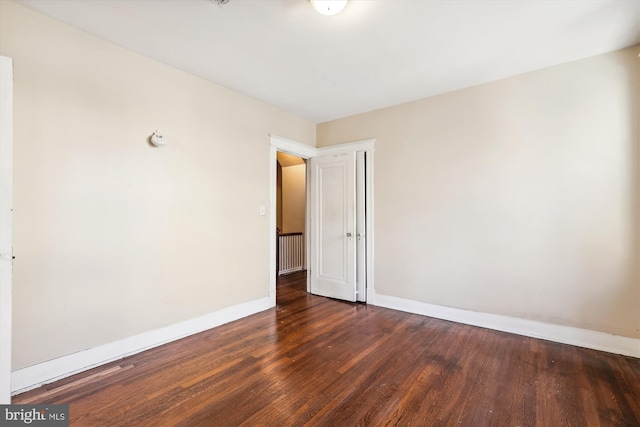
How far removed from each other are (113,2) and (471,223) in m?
3.72

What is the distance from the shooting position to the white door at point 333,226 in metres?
4.00

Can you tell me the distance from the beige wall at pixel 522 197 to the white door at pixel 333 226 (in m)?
0.43

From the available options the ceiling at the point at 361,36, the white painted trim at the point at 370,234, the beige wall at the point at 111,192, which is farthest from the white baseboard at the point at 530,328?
the ceiling at the point at 361,36

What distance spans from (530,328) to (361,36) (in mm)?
3205

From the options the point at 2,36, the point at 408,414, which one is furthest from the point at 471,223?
the point at 2,36

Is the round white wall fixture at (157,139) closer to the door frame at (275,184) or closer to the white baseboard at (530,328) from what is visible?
the door frame at (275,184)

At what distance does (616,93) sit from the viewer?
8.20ft

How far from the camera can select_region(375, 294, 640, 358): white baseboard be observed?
8.07ft

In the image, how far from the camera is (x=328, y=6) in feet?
6.13

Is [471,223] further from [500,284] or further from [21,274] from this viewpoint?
[21,274]

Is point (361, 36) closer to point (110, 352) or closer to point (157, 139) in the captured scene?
point (157, 139)

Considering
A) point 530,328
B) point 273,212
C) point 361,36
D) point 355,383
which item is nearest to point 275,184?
point 273,212

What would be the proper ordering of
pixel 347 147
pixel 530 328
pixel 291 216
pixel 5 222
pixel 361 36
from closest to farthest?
pixel 5 222
pixel 361 36
pixel 530 328
pixel 347 147
pixel 291 216

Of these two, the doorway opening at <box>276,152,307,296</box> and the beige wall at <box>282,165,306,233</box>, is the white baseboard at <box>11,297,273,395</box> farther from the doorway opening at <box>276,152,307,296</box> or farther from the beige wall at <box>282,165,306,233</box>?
the beige wall at <box>282,165,306,233</box>
